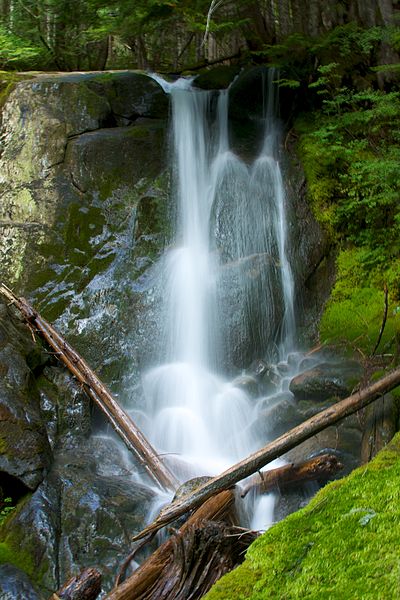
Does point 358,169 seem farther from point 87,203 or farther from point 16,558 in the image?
point 16,558

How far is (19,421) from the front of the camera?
5.56 m

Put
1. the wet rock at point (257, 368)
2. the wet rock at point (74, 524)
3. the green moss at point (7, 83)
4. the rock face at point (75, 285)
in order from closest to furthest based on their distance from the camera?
the wet rock at point (74, 524) → the rock face at point (75, 285) → the wet rock at point (257, 368) → the green moss at point (7, 83)

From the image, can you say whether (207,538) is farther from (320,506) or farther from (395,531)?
(395,531)

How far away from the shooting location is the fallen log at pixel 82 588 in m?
3.29

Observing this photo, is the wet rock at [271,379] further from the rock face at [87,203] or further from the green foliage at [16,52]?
the green foliage at [16,52]

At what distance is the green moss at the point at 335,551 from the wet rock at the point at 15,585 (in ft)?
7.81

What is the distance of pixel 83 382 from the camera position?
6.86 m

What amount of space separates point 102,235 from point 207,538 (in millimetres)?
6096

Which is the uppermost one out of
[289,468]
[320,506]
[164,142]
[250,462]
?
[164,142]

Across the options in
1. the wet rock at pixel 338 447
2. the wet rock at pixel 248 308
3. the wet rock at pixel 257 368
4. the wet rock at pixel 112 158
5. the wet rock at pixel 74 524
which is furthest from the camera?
the wet rock at pixel 112 158

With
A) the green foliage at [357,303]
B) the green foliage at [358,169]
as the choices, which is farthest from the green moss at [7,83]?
the green foliage at [357,303]

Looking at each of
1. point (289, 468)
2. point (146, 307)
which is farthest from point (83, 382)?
point (289, 468)

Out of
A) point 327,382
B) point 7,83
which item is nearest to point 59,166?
point 7,83

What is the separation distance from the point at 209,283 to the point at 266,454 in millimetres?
4358
